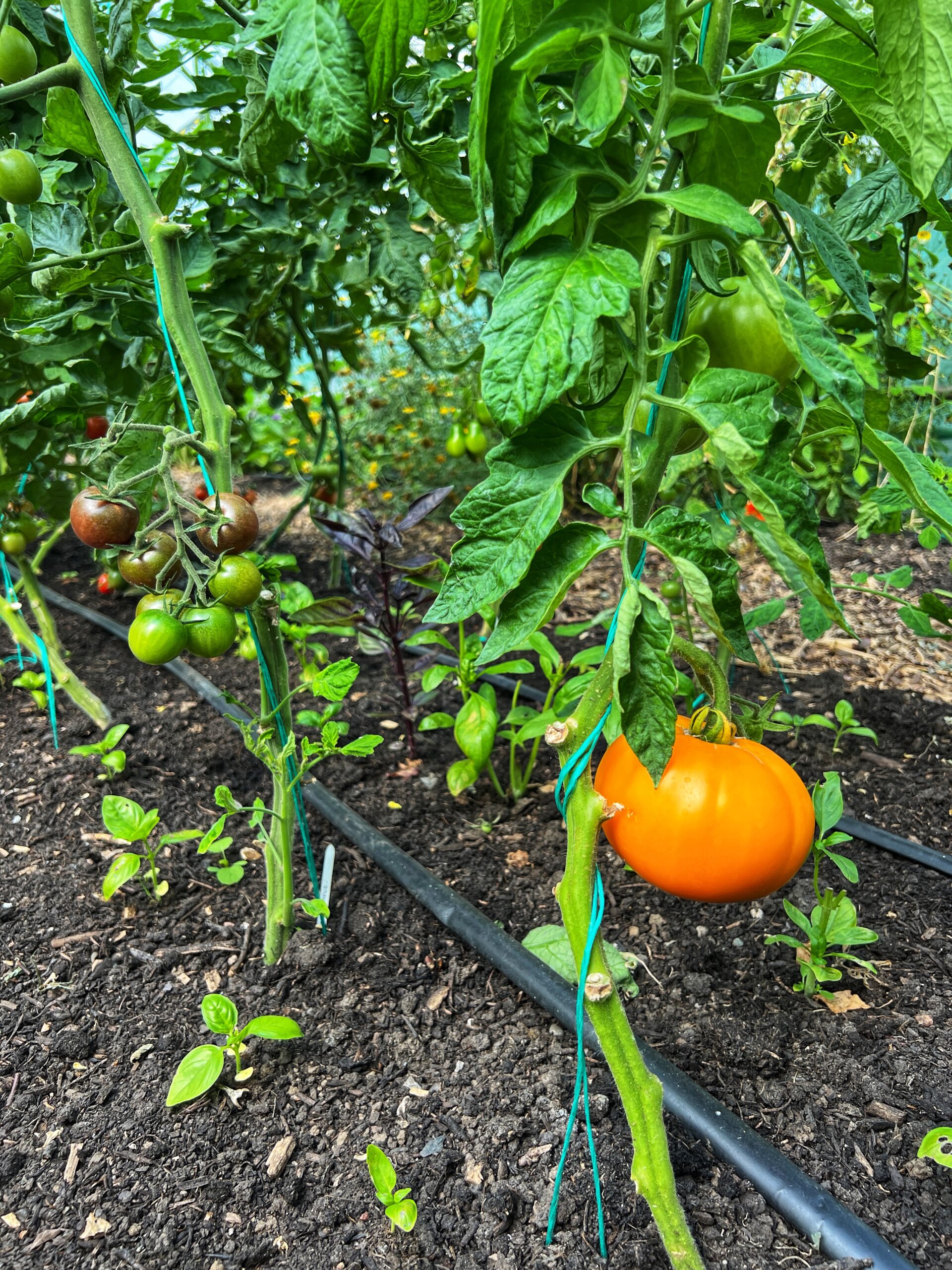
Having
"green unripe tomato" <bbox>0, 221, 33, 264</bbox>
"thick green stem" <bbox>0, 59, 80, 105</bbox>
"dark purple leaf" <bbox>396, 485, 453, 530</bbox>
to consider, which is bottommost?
"dark purple leaf" <bbox>396, 485, 453, 530</bbox>

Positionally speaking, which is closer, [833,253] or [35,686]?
[833,253]

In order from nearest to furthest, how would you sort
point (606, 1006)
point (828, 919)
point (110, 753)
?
point (606, 1006) < point (828, 919) < point (110, 753)

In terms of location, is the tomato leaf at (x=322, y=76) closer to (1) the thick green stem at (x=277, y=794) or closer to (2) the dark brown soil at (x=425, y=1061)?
(1) the thick green stem at (x=277, y=794)

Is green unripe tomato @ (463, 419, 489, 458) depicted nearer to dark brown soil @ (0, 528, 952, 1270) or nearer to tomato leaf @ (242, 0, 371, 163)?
dark brown soil @ (0, 528, 952, 1270)

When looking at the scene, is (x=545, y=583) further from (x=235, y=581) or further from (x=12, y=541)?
(x=12, y=541)

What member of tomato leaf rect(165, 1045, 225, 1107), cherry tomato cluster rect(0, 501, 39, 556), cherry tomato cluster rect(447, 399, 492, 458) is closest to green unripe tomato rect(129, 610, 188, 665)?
tomato leaf rect(165, 1045, 225, 1107)

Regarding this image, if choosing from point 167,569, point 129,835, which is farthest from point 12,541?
point 167,569

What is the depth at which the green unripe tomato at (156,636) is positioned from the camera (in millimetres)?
756

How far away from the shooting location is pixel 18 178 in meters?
0.84

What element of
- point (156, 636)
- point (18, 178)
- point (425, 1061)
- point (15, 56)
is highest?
point (15, 56)

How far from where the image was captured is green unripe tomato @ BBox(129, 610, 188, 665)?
756mm

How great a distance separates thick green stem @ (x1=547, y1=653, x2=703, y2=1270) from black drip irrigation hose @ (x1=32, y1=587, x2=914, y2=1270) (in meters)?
0.14

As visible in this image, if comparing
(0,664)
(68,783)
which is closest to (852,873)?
(68,783)

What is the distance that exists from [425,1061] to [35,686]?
136 cm
